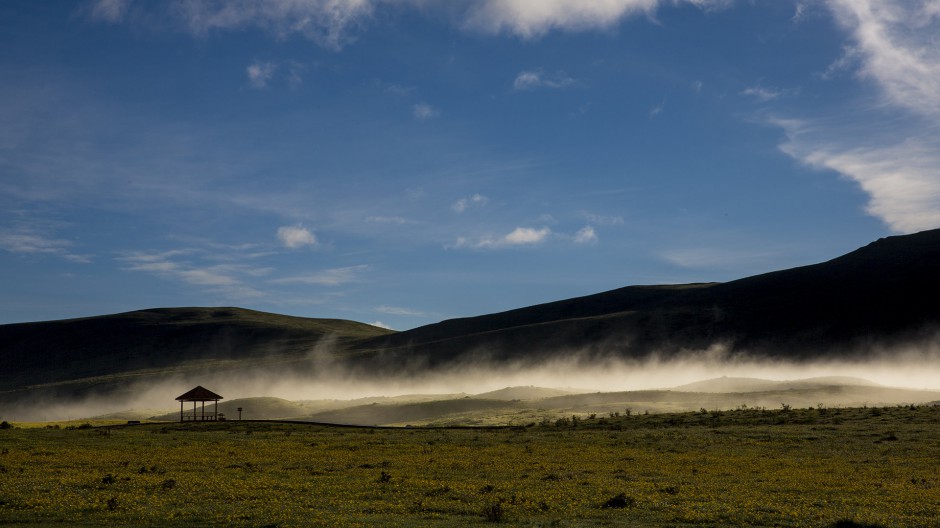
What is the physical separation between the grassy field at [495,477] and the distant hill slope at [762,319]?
7791cm

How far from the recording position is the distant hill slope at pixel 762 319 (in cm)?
13438

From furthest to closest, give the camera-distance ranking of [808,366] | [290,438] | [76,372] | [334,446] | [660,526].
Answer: [76,372], [808,366], [290,438], [334,446], [660,526]

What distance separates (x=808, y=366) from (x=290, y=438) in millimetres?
92468

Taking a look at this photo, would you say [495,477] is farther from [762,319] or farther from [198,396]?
[762,319]

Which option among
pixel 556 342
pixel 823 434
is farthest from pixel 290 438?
pixel 556 342

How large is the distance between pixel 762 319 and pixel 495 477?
4757 inches

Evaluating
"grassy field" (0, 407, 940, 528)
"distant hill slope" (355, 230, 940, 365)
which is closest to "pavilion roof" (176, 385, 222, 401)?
"grassy field" (0, 407, 940, 528)

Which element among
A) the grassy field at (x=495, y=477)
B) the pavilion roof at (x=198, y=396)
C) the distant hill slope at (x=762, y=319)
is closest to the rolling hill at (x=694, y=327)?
the distant hill slope at (x=762, y=319)

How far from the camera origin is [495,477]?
3331 cm

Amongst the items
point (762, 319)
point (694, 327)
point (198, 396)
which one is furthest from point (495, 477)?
point (694, 327)

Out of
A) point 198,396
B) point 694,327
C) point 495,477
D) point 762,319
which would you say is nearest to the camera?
point 495,477

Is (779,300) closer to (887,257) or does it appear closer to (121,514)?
(887,257)

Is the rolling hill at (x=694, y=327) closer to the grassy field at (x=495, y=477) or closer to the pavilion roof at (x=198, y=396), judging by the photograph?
the pavilion roof at (x=198, y=396)

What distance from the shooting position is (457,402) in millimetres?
100062
